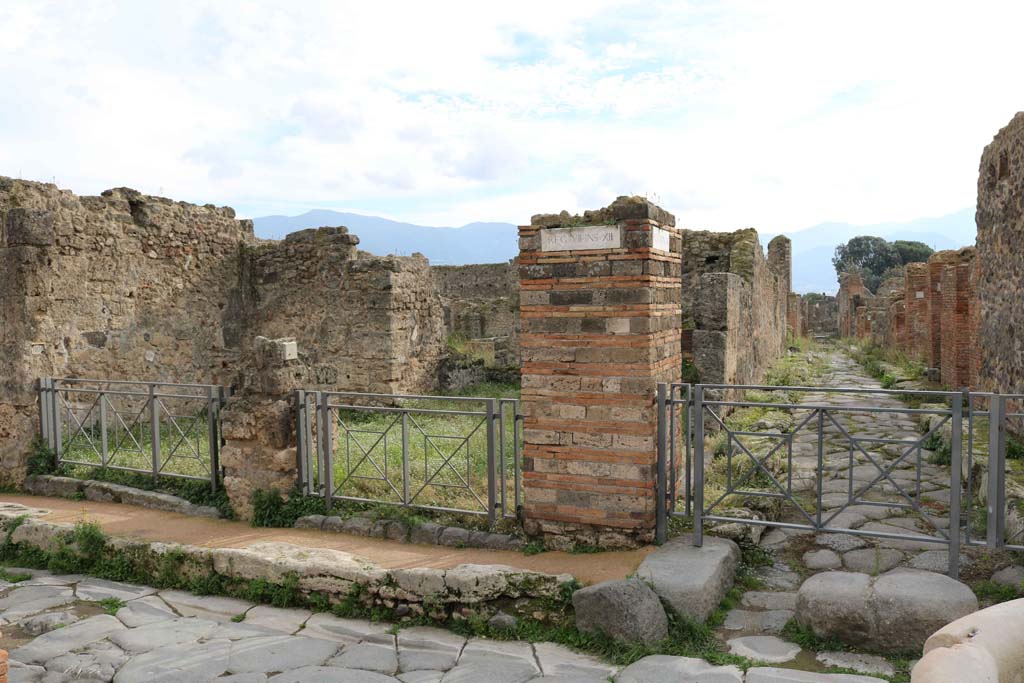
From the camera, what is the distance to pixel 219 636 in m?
5.21

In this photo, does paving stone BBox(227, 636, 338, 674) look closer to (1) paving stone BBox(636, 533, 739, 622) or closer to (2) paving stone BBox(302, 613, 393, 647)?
(2) paving stone BBox(302, 613, 393, 647)

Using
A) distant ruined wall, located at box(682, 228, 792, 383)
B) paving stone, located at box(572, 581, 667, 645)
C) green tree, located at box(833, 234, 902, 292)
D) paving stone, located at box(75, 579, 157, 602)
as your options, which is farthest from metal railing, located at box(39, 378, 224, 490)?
green tree, located at box(833, 234, 902, 292)

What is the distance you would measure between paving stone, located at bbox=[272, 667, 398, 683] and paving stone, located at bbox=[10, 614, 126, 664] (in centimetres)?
161

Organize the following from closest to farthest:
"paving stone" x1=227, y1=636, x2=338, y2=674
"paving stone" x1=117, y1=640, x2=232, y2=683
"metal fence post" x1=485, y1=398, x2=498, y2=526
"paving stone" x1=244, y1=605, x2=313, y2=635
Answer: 1. "paving stone" x1=117, y1=640, x2=232, y2=683
2. "paving stone" x1=227, y1=636, x2=338, y2=674
3. "paving stone" x1=244, y1=605, x2=313, y2=635
4. "metal fence post" x1=485, y1=398, x2=498, y2=526

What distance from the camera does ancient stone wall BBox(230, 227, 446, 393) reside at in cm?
1220

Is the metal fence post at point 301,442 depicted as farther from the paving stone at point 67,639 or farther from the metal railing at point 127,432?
the paving stone at point 67,639

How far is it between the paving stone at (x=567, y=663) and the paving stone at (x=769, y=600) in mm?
1328

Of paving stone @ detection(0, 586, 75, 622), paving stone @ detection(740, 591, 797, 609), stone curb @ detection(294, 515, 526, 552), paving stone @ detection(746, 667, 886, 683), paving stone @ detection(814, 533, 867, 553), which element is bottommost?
paving stone @ detection(0, 586, 75, 622)

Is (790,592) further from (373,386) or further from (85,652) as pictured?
(373,386)

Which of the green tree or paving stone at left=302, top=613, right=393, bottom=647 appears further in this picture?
the green tree

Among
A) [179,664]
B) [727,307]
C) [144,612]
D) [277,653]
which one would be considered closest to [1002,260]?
[727,307]

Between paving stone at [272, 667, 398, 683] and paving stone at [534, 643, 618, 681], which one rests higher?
paving stone at [534, 643, 618, 681]

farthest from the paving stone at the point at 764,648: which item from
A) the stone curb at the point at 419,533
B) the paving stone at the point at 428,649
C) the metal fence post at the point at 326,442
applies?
the metal fence post at the point at 326,442

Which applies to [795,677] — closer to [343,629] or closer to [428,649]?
[428,649]
